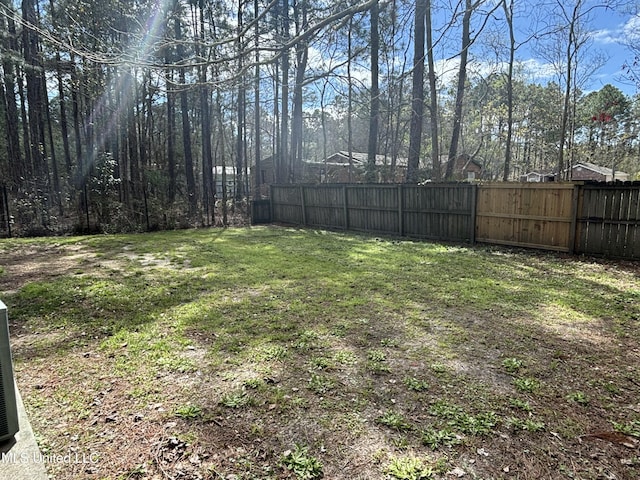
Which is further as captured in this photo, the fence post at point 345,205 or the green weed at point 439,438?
the fence post at point 345,205

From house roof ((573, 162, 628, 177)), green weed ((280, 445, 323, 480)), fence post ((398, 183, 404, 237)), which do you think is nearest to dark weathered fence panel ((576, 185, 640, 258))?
fence post ((398, 183, 404, 237))

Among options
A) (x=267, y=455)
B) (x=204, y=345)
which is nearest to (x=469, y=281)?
(x=204, y=345)

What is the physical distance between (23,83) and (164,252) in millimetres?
13230

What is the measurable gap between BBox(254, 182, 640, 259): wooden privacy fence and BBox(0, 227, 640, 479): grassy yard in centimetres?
123

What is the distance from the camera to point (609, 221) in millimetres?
6227

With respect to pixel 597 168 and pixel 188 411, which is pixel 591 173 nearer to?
pixel 597 168

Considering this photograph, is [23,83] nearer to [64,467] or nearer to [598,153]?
[64,467]

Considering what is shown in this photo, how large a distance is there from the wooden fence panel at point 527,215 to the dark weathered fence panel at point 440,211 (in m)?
0.25

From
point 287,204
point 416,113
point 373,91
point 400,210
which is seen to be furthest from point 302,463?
point 373,91

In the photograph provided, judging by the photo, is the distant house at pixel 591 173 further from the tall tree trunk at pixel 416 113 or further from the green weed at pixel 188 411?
the green weed at pixel 188 411

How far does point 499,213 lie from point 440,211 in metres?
1.38

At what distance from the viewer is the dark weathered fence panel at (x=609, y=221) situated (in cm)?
598

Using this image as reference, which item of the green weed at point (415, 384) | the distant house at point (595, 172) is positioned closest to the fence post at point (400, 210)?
the green weed at point (415, 384)

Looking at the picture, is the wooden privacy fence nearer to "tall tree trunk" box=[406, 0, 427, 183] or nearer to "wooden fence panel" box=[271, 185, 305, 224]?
"wooden fence panel" box=[271, 185, 305, 224]
